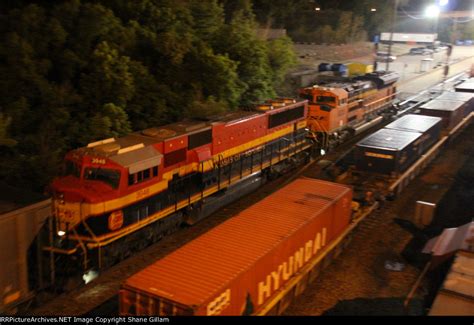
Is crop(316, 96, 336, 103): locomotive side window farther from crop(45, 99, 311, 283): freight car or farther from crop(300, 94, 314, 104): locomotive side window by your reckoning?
crop(45, 99, 311, 283): freight car

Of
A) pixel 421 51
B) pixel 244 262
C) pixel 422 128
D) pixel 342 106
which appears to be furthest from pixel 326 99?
pixel 421 51

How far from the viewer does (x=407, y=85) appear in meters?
62.3

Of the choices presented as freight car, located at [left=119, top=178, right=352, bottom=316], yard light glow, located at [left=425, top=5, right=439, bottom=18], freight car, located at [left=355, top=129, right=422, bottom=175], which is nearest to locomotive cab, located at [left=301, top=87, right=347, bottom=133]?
freight car, located at [left=355, top=129, right=422, bottom=175]

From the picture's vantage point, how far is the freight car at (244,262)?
1059cm

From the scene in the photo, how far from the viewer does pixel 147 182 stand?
1689 cm

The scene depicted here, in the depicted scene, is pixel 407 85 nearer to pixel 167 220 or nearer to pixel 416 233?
pixel 416 233

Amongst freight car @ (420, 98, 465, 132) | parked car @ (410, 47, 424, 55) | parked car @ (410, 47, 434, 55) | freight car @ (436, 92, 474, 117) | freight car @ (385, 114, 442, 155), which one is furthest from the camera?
parked car @ (410, 47, 424, 55)

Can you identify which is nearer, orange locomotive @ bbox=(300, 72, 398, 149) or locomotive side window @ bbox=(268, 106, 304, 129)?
locomotive side window @ bbox=(268, 106, 304, 129)

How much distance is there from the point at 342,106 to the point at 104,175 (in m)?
20.3

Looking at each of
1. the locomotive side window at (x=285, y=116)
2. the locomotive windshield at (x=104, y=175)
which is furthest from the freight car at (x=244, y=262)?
the locomotive side window at (x=285, y=116)

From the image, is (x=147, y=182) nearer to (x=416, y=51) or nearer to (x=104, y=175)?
(x=104, y=175)

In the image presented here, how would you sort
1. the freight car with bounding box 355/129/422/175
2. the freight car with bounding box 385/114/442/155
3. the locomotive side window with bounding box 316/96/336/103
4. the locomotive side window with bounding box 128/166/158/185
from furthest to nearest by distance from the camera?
the locomotive side window with bounding box 316/96/336/103 < the freight car with bounding box 385/114/442/155 < the freight car with bounding box 355/129/422/175 < the locomotive side window with bounding box 128/166/158/185

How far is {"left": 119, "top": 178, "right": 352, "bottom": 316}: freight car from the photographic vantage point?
10594mm

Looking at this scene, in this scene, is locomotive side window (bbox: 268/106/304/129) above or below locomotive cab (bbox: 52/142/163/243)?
above
